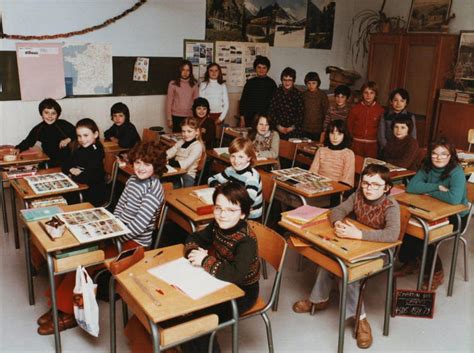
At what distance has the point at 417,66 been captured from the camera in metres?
7.17

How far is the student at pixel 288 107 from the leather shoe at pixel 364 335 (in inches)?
118

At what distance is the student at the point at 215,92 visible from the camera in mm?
6207

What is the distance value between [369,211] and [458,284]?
1310 millimetres

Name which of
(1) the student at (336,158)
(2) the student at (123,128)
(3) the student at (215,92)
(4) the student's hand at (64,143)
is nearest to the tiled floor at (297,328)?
(1) the student at (336,158)

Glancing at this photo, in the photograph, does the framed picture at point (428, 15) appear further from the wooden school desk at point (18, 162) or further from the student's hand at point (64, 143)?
the wooden school desk at point (18, 162)

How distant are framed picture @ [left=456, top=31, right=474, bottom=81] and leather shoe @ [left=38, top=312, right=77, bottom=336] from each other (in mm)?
6100

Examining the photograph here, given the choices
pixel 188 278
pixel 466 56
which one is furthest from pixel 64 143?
pixel 466 56

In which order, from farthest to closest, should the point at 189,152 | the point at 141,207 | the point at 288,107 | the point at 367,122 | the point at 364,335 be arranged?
the point at 288,107 < the point at 367,122 < the point at 189,152 < the point at 141,207 < the point at 364,335

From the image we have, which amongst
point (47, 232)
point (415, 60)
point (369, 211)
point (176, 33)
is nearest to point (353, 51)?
point (415, 60)

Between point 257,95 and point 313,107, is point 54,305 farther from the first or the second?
point 257,95

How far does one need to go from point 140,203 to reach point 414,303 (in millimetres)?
1883

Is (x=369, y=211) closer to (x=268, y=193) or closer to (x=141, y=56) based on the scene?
(x=268, y=193)

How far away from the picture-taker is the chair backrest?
94.4 inches

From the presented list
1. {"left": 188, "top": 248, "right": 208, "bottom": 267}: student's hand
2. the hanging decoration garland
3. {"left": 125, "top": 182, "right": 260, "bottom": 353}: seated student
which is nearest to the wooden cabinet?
the hanging decoration garland
